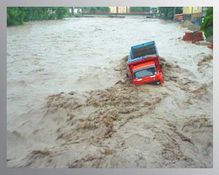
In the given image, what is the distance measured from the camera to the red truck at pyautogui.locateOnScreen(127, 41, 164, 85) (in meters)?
2.54

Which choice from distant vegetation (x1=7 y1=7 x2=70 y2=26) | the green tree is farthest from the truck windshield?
the green tree

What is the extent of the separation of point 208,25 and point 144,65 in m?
0.55

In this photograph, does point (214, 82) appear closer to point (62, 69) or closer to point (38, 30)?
point (62, 69)

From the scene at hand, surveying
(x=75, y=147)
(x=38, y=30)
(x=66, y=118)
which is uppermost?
(x=38, y=30)

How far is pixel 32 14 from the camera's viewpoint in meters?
2.52

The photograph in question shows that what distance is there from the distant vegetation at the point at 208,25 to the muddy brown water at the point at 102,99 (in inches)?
4.8

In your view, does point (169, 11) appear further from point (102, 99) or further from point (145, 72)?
point (102, 99)

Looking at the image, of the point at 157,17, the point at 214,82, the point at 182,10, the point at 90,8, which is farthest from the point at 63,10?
the point at 214,82

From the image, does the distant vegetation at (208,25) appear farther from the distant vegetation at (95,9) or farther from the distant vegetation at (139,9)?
the distant vegetation at (95,9)

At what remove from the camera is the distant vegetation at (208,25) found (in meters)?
2.47

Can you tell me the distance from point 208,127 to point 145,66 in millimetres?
643

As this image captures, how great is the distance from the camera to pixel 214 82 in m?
2.49

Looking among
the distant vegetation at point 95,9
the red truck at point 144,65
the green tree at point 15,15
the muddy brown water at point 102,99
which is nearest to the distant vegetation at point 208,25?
the muddy brown water at point 102,99

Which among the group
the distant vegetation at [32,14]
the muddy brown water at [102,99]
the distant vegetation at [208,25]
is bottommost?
the muddy brown water at [102,99]
